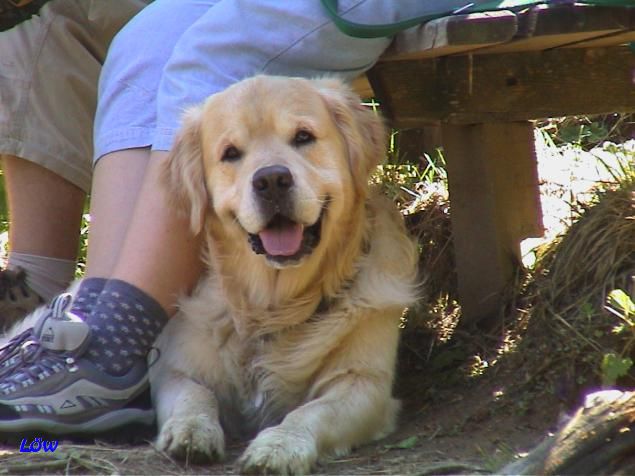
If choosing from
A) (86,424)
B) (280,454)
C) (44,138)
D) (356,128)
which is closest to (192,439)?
(280,454)

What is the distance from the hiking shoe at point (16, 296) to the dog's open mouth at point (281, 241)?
1285 millimetres

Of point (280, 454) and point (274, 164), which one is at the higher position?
point (274, 164)

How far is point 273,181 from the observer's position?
9.91 feet

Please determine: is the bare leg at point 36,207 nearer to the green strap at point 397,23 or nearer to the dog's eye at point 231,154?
the dog's eye at point 231,154

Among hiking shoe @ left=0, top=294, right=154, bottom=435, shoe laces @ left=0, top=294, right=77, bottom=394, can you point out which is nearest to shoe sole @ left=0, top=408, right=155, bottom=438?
hiking shoe @ left=0, top=294, right=154, bottom=435

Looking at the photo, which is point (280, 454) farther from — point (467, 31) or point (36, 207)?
point (36, 207)

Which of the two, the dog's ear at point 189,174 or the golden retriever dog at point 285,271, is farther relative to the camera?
the dog's ear at point 189,174

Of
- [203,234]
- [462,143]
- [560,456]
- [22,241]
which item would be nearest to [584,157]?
[462,143]

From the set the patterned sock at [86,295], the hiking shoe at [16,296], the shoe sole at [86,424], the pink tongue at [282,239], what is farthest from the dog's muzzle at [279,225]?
the hiking shoe at [16,296]

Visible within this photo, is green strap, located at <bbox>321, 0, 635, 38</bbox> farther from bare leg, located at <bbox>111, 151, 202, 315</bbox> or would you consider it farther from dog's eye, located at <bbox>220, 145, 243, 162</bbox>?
bare leg, located at <bbox>111, 151, 202, 315</bbox>

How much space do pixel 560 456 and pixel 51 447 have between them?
1363 millimetres

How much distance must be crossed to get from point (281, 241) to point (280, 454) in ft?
2.12

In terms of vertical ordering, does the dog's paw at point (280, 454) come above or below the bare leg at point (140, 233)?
below

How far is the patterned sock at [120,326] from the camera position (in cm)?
312
